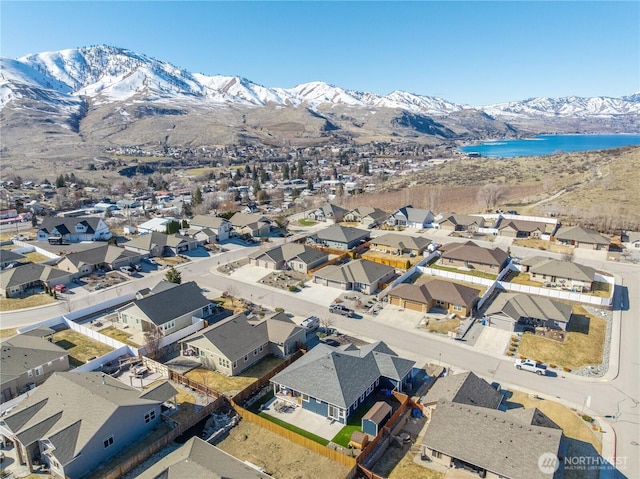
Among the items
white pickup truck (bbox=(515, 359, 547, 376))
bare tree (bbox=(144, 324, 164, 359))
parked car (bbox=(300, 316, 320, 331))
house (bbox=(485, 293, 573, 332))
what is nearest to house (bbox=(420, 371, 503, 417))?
white pickup truck (bbox=(515, 359, 547, 376))

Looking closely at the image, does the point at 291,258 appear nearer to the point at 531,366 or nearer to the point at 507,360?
the point at 507,360

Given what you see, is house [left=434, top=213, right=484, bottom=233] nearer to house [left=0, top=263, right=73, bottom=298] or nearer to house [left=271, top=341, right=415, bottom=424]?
house [left=271, top=341, right=415, bottom=424]

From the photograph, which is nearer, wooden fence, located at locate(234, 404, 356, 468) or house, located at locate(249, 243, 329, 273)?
wooden fence, located at locate(234, 404, 356, 468)

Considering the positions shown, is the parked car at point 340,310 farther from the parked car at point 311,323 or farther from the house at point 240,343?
the house at point 240,343

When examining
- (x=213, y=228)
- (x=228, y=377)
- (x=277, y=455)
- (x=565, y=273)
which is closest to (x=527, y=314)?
(x=565, y=273)

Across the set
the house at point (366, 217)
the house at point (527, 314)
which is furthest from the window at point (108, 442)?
the house at point (366, 217)

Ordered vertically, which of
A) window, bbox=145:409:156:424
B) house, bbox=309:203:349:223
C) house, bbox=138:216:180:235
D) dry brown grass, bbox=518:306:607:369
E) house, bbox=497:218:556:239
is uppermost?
house, bbox=138:216:180:235

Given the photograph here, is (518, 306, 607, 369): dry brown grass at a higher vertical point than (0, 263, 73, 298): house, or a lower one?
lower
